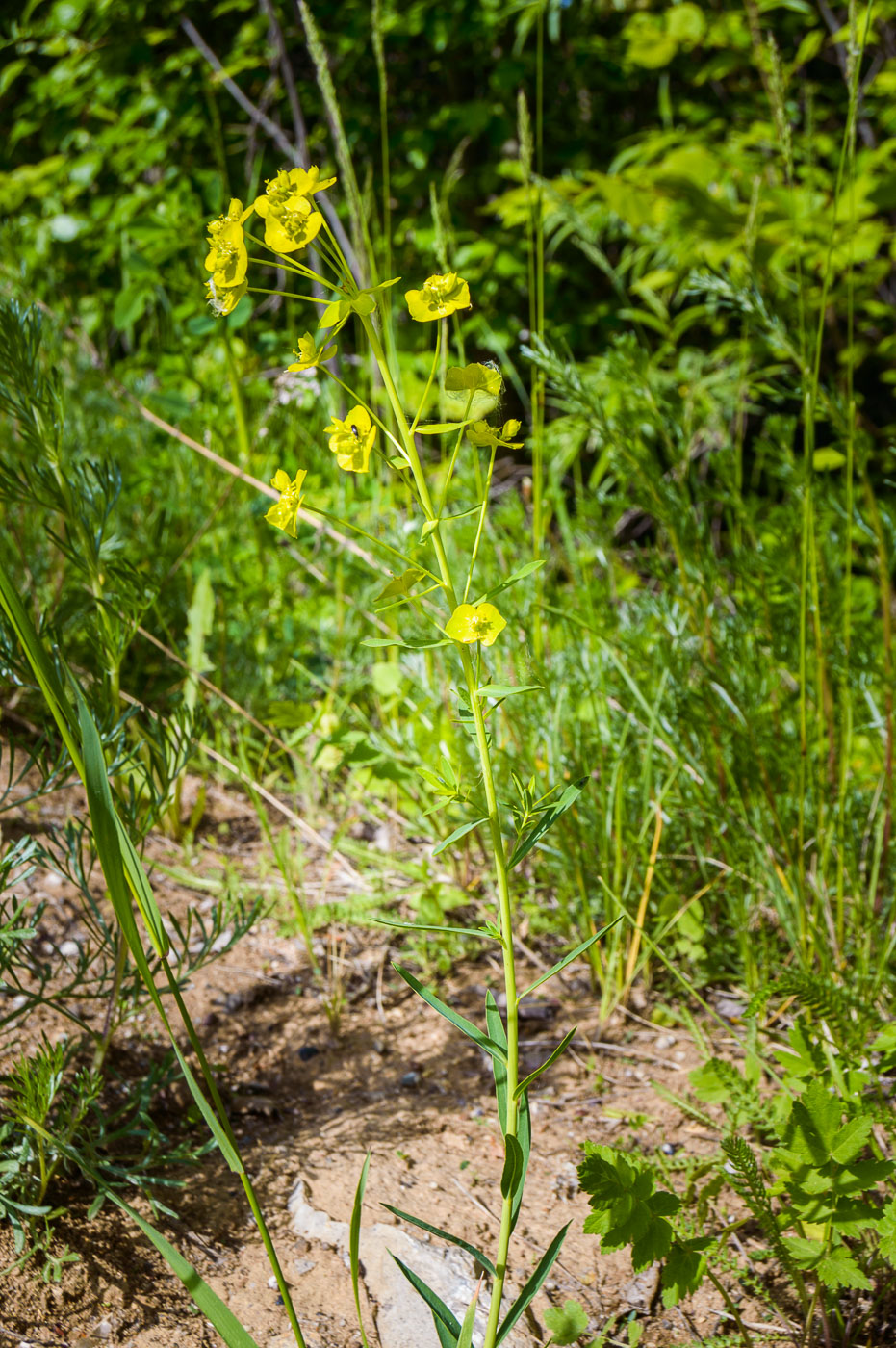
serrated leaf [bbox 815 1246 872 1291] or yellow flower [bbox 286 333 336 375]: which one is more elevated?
yellow flower [bbox 286 333 336 375]

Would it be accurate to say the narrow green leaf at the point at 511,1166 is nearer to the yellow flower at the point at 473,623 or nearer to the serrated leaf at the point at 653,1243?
the serrated leaf at the point at 653,1243

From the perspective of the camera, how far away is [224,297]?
26.7 inches

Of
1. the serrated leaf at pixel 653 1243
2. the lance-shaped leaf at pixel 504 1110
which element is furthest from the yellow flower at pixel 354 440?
the serrated leaf at pixel 653 1243

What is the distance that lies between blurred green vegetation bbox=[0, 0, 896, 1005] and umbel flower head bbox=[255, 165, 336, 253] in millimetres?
520

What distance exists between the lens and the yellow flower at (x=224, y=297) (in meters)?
0.65

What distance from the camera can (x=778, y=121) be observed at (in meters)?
1.19

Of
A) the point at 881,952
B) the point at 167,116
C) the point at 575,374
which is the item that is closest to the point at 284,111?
the point at 167,116

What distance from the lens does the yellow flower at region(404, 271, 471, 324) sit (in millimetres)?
681

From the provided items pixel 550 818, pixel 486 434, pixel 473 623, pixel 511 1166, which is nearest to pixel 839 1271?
pixel 511 1166

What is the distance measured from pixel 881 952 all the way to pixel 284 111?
156 inches

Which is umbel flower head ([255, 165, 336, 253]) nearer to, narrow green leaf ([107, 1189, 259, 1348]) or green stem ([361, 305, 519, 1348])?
green stem ([361, 305, 519, 1348])

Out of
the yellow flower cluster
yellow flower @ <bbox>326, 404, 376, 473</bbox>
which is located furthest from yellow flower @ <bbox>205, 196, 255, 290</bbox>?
yellow flower @ <bbox>326, 404, 376, 473</bbox>

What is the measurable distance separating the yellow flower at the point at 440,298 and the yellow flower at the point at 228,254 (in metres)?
0.12

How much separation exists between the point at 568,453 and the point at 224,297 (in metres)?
1.80
